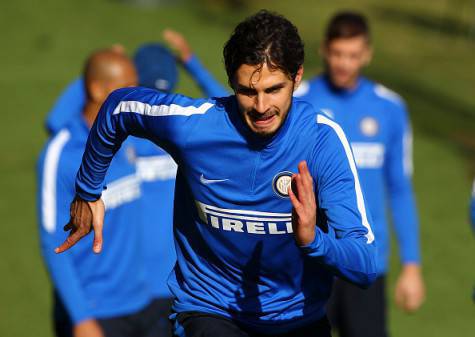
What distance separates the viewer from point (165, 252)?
736cm

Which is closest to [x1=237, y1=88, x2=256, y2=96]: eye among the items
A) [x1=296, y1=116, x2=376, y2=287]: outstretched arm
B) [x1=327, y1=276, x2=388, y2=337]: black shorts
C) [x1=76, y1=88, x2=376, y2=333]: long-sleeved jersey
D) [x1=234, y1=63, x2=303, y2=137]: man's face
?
[x1=234, y1=63, x2=303, y2=137]: man's face

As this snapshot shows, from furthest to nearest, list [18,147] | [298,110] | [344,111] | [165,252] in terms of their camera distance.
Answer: [18,147], [344,111], [165,252], [298,110]

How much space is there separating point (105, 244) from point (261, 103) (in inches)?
114

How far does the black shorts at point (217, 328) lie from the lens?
15.7ft

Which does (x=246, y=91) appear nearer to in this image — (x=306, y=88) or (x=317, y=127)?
(x=317, y=127)

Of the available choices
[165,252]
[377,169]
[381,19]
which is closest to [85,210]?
[165,252]

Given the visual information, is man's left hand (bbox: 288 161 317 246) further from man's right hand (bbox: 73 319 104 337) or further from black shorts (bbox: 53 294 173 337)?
black shorts (bbox: 53 294 173 337)

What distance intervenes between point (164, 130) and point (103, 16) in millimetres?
15084

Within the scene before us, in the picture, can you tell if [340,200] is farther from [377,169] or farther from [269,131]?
[377,169]

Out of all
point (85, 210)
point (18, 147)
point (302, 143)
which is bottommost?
point (18, 147)

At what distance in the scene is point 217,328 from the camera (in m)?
4.80

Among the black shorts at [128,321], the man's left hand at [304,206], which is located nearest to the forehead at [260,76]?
the man's left hand at [304,206]

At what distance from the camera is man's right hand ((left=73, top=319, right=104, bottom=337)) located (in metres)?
6.63

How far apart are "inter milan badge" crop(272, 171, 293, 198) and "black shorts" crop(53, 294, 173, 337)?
255 cm
